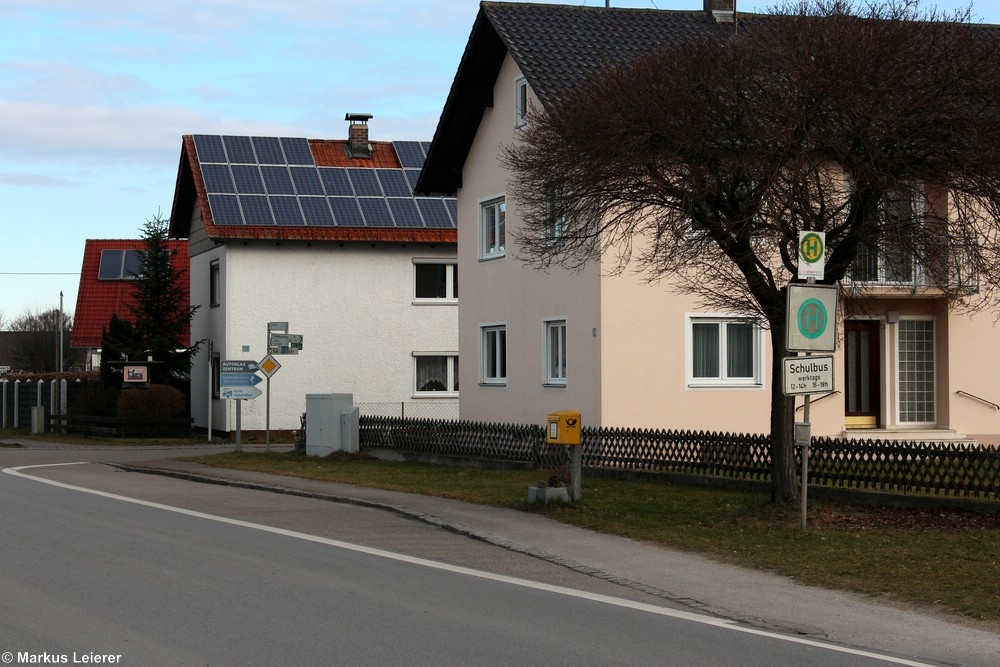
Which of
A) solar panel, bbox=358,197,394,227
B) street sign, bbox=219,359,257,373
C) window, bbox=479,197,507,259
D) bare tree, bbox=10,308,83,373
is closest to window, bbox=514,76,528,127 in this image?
window, bbox=479,197,507,259

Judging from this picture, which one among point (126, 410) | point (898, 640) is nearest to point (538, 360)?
point (126, 410)

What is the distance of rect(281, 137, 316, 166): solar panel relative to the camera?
41.3 meters

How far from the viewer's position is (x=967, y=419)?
27672 mm

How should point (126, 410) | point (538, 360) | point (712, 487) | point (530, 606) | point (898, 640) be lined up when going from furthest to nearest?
point (126, 410) < point (538, 360) < point (712, 487) < point (530, 606) < point (898, 640)

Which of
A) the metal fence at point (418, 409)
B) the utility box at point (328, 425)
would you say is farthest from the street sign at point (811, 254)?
the metal fence at point (418, 409)

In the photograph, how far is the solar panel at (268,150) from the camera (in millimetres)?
40928

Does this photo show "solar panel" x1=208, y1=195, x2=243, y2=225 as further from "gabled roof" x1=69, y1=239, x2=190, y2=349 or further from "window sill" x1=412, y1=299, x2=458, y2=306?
"gabled roof" x1=69, y1=239, x2=190, y2=349

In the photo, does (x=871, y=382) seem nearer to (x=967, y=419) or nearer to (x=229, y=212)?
(x=967, y=419)

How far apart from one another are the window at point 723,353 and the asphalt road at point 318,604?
11.3m

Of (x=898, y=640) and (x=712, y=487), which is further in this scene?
(x=712, y=487)

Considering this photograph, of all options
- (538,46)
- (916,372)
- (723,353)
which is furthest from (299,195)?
(916,372)

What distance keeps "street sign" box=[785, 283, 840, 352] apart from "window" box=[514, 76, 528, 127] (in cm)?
1390

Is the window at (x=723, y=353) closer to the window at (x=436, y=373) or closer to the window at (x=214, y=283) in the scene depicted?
the window at (x=436, y=373)

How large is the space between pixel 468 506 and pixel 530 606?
7.30 metres
